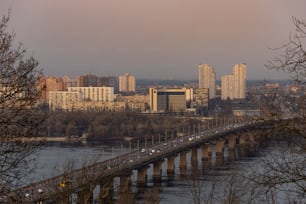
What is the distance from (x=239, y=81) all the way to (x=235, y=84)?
3.72 feet

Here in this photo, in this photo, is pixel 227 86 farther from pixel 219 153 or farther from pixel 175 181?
pixel 175 181

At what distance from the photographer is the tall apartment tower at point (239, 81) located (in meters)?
77.6

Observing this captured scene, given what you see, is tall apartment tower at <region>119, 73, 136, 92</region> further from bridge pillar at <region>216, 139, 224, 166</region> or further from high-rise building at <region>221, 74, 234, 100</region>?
bridge pillar at <region>216, 139, 224, 166</region>

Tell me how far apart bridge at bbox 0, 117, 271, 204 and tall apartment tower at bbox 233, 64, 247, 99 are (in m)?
44.2

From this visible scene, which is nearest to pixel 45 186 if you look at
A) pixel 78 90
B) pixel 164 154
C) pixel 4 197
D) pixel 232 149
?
pixel 4 197

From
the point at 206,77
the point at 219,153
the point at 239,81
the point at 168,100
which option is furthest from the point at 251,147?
the point at 206,77

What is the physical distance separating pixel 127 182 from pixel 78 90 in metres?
51.4

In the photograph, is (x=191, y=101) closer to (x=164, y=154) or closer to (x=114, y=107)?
(x=114, y=107)

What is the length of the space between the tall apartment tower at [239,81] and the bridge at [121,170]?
4416 centimetres

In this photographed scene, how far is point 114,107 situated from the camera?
57.7m

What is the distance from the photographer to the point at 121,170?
1650 centimetres

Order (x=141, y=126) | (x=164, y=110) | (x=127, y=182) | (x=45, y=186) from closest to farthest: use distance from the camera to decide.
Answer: (x=45, y=186) → (x=127, y=182) → (x=141, y=126) → (x=164, y=110)

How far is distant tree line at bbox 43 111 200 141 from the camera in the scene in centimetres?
3631

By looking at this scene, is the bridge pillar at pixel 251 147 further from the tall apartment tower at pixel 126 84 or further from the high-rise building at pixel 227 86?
the tall apartment tower at pixel 126 84
